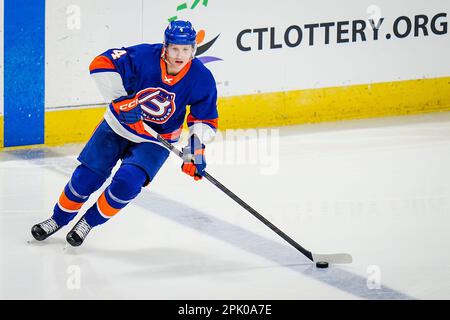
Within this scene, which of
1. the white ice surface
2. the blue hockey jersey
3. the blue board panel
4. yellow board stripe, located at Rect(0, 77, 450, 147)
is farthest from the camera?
yellow board stripe, located at Rect(0, 77, 450, 147)

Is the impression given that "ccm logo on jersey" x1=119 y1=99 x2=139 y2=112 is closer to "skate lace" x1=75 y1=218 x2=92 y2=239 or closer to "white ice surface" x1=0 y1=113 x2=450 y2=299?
"skate lace" x1=75 y1=218 x2=92 y2=239

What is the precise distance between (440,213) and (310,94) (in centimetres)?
207

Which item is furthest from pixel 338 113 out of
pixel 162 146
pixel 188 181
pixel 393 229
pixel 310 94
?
pixel 162 146

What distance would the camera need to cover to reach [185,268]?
186 inches

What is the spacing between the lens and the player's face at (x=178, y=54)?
4.66 meters

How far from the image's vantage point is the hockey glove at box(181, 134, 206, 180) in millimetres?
4719

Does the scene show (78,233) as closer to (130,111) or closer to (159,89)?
(130,111)

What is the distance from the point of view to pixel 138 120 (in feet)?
15.4

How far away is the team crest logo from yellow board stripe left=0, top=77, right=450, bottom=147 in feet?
6.66

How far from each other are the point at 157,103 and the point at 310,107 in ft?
9.40

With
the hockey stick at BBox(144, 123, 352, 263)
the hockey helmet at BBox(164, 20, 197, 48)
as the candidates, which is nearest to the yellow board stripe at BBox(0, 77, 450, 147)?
the hockey stick at BBox(144, 123, 352, 263)

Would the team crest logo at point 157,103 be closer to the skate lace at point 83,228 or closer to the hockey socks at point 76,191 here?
the hockey socks at point 76,191

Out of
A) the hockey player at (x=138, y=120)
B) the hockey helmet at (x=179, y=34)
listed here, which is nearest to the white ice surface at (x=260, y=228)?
the hockey player at (x=138, y=120)

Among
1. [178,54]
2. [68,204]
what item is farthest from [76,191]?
[178,54]
